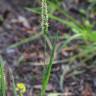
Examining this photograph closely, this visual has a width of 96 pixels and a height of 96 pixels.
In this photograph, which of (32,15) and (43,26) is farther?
→ (32,15)

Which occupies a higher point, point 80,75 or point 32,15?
point 32,15

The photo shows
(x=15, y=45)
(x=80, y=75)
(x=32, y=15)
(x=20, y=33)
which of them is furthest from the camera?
(x=32, y=15)

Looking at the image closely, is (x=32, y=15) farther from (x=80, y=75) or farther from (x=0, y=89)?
(x=0, y=89)

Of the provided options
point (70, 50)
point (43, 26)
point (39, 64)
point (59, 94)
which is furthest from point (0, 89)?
point (70, 50)

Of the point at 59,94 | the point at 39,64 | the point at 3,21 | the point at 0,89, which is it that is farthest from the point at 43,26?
the point at 3,21

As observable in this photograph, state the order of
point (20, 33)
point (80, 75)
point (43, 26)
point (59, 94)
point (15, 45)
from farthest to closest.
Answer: point (20, 33)
point (15, 45)
point (80, 75)
point (59, 94)
point (43, 26)

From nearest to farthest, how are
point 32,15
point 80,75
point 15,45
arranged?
1. point 80,75
2. point 15,45
3. point 32,15

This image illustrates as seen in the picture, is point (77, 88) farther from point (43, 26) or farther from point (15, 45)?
point (43, 26)

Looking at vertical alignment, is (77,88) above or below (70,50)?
below

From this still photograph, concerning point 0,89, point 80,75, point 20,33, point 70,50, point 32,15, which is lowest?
point 0,89
